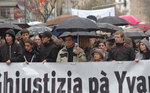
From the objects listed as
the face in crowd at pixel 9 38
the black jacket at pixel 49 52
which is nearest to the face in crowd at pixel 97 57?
the black jacket at pixel 49 52

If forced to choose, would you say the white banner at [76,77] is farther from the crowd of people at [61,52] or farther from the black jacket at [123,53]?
the black jacket at [123,53]

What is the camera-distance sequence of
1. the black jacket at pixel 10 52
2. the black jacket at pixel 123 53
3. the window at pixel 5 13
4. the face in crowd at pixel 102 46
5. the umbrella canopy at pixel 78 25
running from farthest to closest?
the window at pixel 5 13
the face in crowd at pixel 102 46
the umbrella canopy at pixel 78 25
the black jacket at pixel 10 52
the black jacket at pixel 123 53

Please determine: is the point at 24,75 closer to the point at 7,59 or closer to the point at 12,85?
the point at 12,85

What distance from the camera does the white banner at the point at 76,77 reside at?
7.96 m

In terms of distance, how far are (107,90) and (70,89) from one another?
0.62m

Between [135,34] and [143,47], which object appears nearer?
[143,47]

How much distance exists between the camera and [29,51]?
29.7 ft

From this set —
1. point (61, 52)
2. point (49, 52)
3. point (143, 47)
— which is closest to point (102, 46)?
point (143, 47)

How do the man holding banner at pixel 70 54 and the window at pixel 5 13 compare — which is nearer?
the man holding banner at pixel 70 54

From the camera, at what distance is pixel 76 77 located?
26.5ft

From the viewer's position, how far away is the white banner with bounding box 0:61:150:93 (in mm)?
7965

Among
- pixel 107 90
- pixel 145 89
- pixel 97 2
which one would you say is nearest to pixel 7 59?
pixel 107 90

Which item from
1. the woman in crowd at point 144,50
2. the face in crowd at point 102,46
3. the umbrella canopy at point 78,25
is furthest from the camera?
the face in crowd at point 102,46

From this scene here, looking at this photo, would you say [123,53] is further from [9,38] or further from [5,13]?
[5,13]
